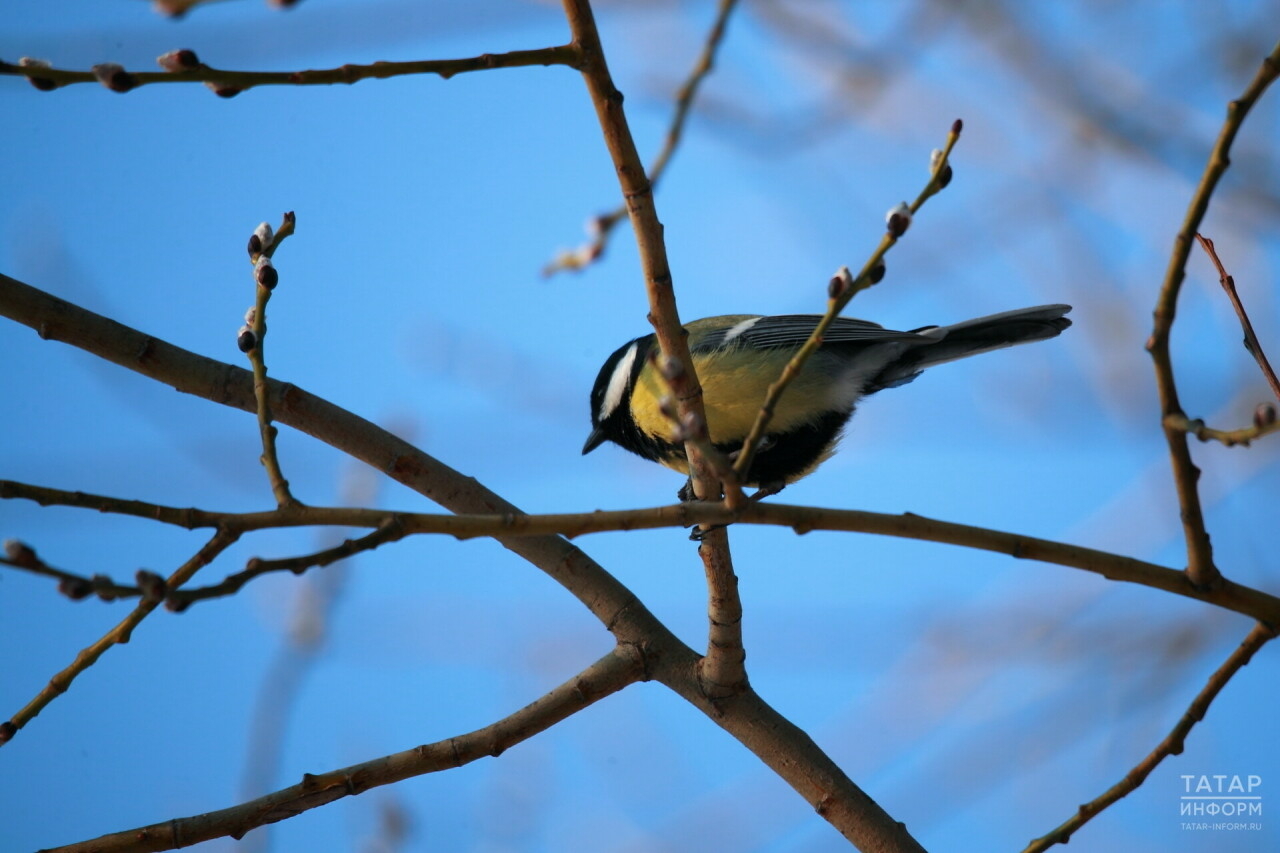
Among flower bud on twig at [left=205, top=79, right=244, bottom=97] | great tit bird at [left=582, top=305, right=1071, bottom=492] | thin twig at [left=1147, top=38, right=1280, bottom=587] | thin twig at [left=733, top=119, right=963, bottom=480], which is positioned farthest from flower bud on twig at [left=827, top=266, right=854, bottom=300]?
great tit bird at [left=582, top=305, right=1071, bottom=492]

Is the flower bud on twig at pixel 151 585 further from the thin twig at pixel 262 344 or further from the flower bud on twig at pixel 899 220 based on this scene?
the flower bud on twig at pixel 899 220

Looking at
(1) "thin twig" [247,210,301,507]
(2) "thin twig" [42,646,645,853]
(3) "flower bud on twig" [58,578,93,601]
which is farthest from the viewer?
(2) "thin twig" [42,646,645,853]

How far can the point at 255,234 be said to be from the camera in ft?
5.85

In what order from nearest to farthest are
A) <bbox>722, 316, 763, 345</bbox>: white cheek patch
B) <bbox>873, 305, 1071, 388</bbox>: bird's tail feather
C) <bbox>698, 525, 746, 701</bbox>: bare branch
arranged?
<bbox>698, 525, 746, 701</bbox>: bare branch, <bbox>873, 305, 1071, 388</bbox>: bird's tail feather, <bbox>722, 316, 763, 345</bbox>: white cheek patch

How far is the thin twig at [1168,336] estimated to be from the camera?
146cm

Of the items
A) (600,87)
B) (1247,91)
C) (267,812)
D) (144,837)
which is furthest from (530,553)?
(1247,91)

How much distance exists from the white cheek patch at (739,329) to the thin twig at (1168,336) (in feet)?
7.04

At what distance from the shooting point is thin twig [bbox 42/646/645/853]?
79.8 inches

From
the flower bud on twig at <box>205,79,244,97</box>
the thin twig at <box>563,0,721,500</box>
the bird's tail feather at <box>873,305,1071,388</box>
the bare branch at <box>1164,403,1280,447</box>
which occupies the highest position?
the bird's tail feather at <box>873,305,1071,388</box>

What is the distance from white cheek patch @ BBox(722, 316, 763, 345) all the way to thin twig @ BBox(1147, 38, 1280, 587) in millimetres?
2145

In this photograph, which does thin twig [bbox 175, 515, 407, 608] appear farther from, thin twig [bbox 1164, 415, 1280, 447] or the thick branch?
thin twig [bbox 1164, 415, 1280, 447]

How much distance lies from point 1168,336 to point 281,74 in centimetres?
129

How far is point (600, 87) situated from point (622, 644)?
1356 millimetres

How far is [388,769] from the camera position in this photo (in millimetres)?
2242
